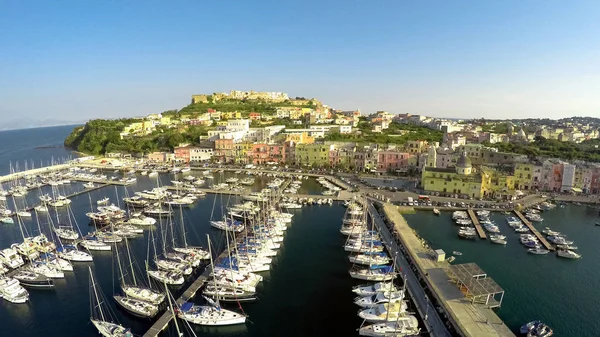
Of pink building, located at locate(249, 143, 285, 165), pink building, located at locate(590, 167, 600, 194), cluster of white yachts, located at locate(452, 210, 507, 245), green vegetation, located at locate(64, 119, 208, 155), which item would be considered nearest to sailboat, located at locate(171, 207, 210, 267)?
cluster of white yachts, located at locate(452, 210, 507, 245)

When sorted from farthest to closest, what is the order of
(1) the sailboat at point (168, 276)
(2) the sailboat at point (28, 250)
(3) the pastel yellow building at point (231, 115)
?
(3) the pastel yellow building at point (231, 115), (2) the sailboat at point (28, 250), (1) the sailboat at point (168, 276)

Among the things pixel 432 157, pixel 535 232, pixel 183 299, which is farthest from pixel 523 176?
pixel 183 299

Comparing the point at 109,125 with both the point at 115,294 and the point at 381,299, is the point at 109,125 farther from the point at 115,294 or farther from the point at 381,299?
the point at 381,299

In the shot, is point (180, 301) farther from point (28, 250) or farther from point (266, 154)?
point (266, 154)

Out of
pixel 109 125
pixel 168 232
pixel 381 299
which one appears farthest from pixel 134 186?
pixel 109 125

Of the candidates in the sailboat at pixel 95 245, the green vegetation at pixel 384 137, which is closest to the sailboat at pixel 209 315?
the sailboat at pixel 95 245

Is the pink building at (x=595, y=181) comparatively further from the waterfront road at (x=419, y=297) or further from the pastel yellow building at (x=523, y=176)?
the waterfront road at (x=419, y=297)
